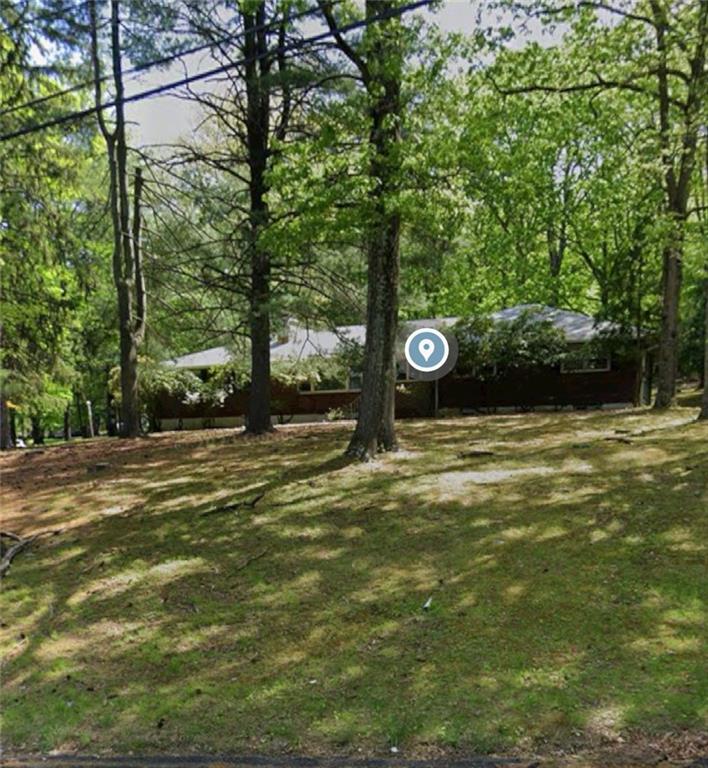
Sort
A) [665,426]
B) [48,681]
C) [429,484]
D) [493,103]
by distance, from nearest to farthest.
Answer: [48,681] → [429,484] → [493,103] → [665,426]

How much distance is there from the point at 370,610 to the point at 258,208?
9.21 m

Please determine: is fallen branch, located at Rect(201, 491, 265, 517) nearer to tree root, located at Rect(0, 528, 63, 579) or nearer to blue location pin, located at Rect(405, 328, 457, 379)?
tree root, located at Rect(0, 528, 63, 579)

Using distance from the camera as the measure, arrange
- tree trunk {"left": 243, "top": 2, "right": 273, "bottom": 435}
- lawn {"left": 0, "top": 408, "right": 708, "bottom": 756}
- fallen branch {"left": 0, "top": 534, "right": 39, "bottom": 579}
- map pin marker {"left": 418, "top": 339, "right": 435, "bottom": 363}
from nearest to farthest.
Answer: lawn {"left": 0, "top": 408, "right": 708, "bottom": 756} → fallen branch {"left": 0, "top": 534, "right": 39, "bottom": 579} → tree trunk {"left": 243, "top": 2, "right": 273, "bottom": 435} → map pin marker {"left": 418, "top": 339, "right": 435, "bottom": 363}

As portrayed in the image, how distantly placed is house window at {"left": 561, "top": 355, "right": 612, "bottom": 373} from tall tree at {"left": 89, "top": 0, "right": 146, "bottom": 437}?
12173mm

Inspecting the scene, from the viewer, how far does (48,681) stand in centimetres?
374

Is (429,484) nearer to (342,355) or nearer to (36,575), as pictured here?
(36,575)

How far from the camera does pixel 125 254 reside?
14.1 meters

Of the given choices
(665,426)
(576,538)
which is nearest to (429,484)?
(576,538)

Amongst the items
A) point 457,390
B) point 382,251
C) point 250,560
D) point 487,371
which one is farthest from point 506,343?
point 250,560

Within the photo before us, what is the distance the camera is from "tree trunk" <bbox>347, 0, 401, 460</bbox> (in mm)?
7137

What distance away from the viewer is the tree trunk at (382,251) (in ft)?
23.4

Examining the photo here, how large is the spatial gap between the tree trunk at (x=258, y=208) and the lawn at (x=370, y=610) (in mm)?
4530

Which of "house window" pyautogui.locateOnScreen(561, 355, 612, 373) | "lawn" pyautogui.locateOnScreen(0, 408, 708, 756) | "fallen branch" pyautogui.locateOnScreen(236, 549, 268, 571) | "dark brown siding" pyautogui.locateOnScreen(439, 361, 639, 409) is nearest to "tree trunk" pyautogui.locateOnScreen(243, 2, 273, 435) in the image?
"lawn" pyautogui.locateOnScreen(0, 408, 708, 756)

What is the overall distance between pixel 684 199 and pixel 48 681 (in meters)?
14.8
